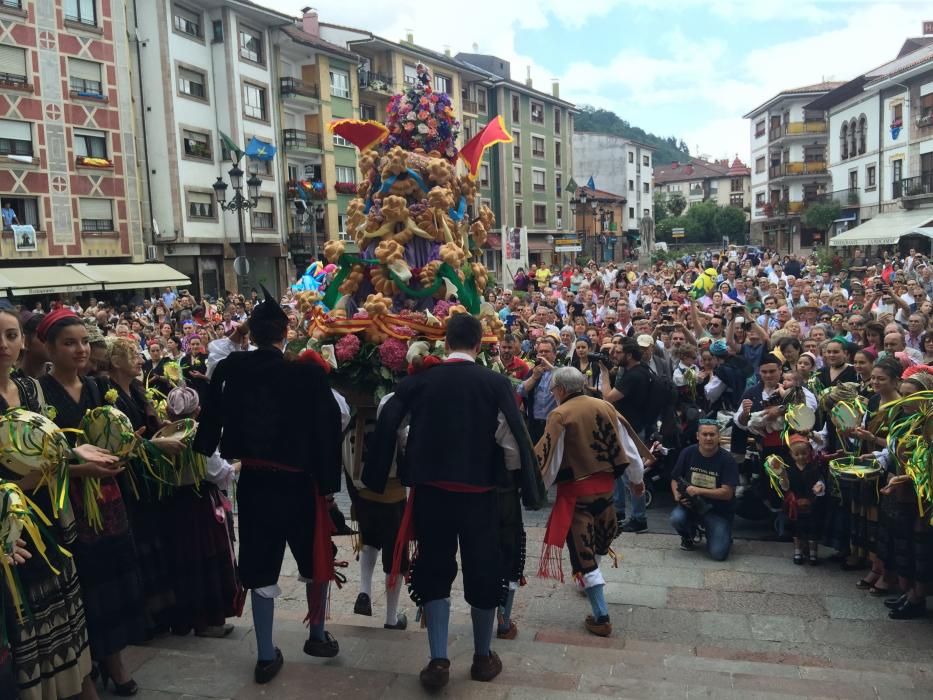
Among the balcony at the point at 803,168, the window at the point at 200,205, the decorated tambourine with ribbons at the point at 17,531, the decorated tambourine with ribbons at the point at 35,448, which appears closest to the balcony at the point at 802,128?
the balcony at the point at 803,168

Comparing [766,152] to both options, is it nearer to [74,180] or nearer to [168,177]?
[168,177]

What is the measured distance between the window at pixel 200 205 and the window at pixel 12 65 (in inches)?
272

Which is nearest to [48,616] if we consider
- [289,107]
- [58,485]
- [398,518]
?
[58,485]

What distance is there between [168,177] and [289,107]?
7.85 meters

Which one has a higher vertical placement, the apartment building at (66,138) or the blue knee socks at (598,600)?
the apartment building at (66,138)

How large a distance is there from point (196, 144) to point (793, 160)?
128 feet

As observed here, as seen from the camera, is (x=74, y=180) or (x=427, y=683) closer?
(x=427, y=683)

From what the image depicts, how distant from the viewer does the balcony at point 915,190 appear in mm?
33188

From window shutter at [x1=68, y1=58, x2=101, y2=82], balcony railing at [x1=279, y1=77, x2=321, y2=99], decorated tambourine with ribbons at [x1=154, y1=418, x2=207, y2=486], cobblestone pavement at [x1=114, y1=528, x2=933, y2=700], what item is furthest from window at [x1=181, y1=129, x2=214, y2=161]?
decorated tambourine with ribbons at [x1=154, y1=418, x2=207, y2=486]

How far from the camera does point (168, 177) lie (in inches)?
1170

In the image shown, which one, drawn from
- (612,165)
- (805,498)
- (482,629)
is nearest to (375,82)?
(612,165)

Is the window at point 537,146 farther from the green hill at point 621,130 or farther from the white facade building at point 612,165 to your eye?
the green hill at point 621,130

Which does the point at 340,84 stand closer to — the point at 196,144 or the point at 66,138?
Result: the point at 196,144

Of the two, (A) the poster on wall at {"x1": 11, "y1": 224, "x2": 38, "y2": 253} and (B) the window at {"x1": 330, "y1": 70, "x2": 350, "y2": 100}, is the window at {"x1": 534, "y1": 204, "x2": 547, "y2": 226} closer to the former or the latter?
(B) the window at {"x1": 330, "y1": 70, "x2": 350, "y2": 100}
